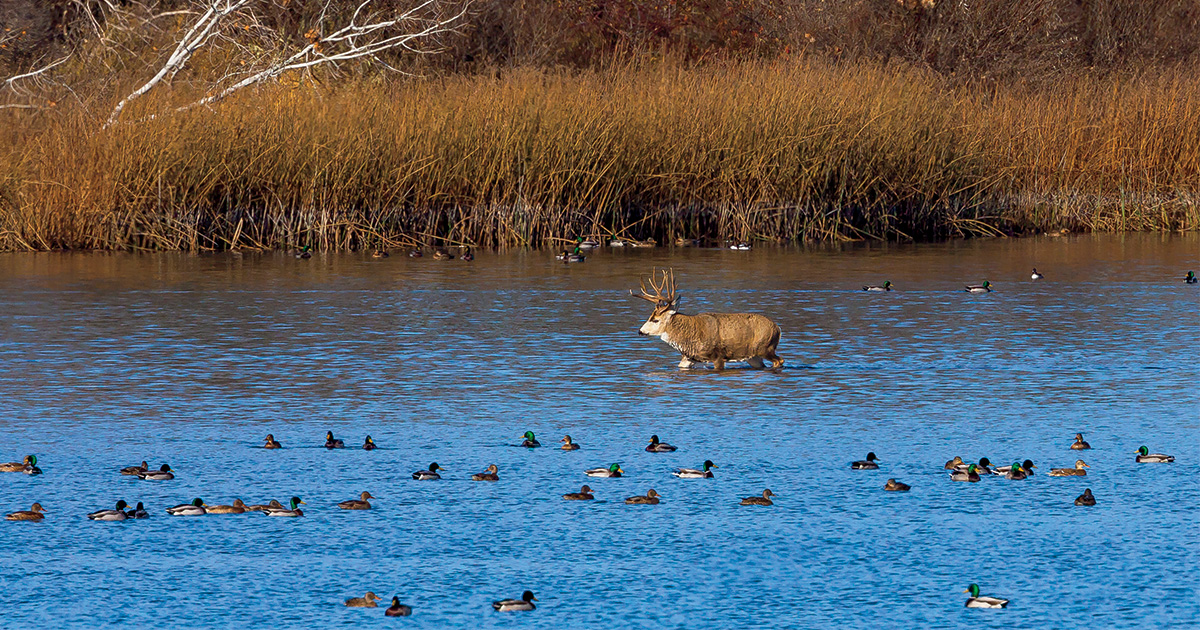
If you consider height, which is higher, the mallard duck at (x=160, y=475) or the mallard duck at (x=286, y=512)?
the mallard duck at (x=160, y=475)

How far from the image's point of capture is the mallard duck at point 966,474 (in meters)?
7.38

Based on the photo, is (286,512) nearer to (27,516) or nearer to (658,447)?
(27,516)

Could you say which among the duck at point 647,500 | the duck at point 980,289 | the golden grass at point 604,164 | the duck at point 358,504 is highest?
the golden grass at point 604,164

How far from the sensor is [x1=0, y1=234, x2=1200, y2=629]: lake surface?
19.0ft

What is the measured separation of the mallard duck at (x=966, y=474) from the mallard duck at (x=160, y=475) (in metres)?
3.34

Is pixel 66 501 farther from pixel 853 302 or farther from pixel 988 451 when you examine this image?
pixel 853 302

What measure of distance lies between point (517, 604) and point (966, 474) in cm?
257

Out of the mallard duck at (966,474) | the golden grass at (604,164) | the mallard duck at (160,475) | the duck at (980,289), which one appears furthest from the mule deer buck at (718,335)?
the golden grass at (604,164)

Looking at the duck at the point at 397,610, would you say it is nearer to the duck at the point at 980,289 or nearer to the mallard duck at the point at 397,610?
the mallard duck at the point at 397,610

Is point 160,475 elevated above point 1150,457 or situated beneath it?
situated beneath

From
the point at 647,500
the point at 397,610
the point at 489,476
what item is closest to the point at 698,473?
the point at 647,500

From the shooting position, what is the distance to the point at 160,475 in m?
7.46

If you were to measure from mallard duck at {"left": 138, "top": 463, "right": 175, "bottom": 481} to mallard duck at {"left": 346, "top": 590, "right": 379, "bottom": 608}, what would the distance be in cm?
208

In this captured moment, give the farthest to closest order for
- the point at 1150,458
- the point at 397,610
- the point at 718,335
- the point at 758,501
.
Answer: the point at 718,335 < the point at 1150,458 < the point at 758,501 < the point at 397,610
